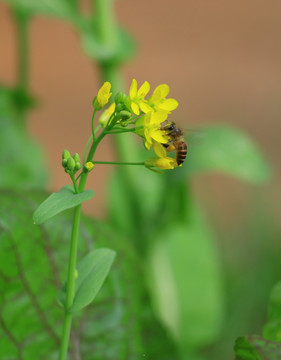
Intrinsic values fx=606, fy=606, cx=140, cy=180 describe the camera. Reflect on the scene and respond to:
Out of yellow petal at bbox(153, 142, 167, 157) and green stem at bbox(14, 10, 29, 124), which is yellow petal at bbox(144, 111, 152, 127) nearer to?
yellow petal at bbox(153, 142, 167, 157)

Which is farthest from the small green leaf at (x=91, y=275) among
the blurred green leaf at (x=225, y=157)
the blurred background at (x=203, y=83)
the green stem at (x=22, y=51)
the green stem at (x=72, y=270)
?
the blurred background at (x=203, y=83)

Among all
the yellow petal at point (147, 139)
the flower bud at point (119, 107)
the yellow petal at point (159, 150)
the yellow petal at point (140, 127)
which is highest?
the flower bud at point (119, 107)

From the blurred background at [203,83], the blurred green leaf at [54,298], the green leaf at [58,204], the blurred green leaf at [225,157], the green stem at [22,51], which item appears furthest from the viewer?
the blurred background at [203,83]

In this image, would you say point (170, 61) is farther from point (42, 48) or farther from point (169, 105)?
point (169, 105)

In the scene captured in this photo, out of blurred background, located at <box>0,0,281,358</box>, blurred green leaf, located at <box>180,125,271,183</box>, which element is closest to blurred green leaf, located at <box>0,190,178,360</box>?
blurred green leaf, located at <box>180,125,271,183</box>

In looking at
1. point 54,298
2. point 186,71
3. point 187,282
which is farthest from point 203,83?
point 54,298

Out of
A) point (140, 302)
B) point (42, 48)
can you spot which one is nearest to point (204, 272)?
point (140, 302)

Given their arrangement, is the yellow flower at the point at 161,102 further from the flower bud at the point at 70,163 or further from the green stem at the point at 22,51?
the green stem at the point at 22,51
